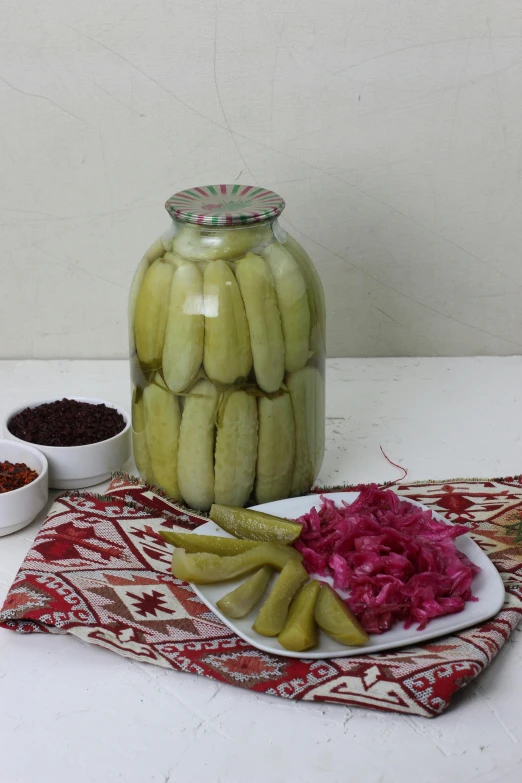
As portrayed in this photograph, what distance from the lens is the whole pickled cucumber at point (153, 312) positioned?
108cm

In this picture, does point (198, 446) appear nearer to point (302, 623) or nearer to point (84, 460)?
point (84, 460)

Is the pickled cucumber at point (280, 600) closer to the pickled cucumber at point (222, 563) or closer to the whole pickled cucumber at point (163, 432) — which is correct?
the pickled cucumber at point (222, 563)

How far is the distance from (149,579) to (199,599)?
0.06 meters

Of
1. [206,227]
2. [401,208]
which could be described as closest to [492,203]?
[401,208]

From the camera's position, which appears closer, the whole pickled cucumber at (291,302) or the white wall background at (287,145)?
the whole pickled cucumber at (291,302)

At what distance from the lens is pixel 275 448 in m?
1.12

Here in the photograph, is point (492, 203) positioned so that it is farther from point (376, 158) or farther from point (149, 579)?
point (149, 579)

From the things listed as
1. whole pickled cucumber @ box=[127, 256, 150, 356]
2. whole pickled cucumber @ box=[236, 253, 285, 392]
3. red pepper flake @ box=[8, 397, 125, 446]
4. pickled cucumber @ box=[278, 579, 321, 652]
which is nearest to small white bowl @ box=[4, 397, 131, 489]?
red pepper flake @ box=[8, 397, 125, 446]

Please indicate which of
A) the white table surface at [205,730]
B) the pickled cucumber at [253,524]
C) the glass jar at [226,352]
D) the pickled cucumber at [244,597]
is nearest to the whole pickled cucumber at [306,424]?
the glass jar at [226,352]

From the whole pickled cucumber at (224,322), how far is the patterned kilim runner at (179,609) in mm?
194

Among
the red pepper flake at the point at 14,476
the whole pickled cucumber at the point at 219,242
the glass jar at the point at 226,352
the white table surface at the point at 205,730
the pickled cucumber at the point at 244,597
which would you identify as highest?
the whole pickled cucumber at the point at 219,242

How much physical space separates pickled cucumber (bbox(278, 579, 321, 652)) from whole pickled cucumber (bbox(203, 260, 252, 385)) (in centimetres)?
26

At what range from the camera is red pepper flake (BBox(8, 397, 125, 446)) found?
1208 mm

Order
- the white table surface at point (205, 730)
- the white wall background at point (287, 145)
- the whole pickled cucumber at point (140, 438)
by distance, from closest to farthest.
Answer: the white table surface at point (205, 730) < the whole pickled cucumber at point (140, 438) < the white wall background at point (287, 145)
